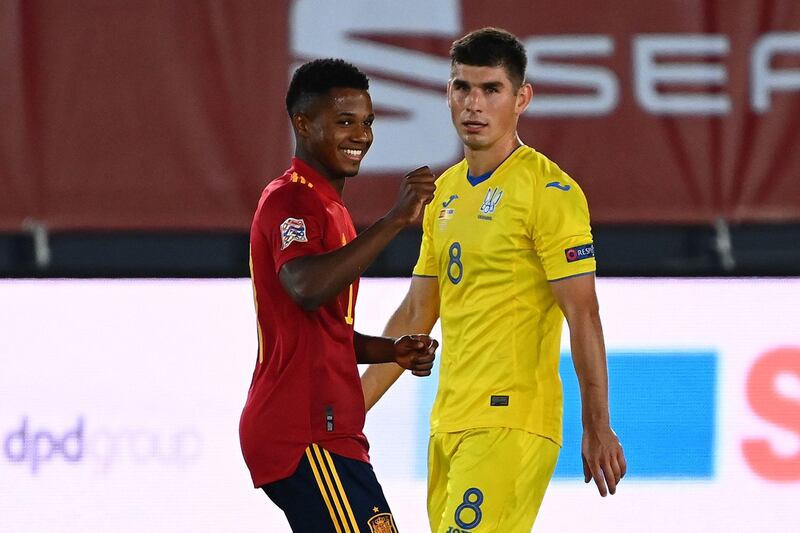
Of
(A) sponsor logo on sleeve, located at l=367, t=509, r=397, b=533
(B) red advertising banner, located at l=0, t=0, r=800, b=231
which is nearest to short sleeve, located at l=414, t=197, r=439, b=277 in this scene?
(A) sponsor logo on sleeve, located at l=367, t=509, r=397, b=533

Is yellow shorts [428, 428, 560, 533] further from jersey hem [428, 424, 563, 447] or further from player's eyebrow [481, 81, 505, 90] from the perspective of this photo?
player's eyebrow [481, 81, 505, 90]

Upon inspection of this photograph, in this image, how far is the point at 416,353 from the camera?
11.6ft

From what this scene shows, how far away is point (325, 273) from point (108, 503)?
99.6 inches

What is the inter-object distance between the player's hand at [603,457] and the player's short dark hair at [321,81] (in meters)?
1.05

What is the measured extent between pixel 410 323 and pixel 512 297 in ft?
1.64

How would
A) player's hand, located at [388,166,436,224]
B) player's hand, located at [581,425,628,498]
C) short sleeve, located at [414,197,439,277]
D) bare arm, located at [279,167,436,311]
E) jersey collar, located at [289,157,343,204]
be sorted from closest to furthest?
bare arm, located at [279,167,436,311]
player's hand, located at [388,166,436,224]
jersey collar, located at [289,157,343,204]
player's hand, located at [581,425,628,498]
short sleeve, located at [414,197,439,277]

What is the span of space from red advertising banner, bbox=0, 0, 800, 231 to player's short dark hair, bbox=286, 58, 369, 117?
243 centimetres

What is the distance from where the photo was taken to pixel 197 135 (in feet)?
19.7

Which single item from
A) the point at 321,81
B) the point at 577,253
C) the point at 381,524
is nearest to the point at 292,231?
the point at 321,81

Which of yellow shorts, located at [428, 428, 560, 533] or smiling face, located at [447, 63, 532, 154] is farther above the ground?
smiling face, located at [447, 63, 532, 154]

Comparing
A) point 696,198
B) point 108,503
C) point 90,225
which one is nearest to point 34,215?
point 90,225

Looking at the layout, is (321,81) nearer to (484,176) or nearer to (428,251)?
(484,176)

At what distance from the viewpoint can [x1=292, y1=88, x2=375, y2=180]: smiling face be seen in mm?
3445

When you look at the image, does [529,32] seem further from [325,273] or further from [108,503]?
[325,273]
